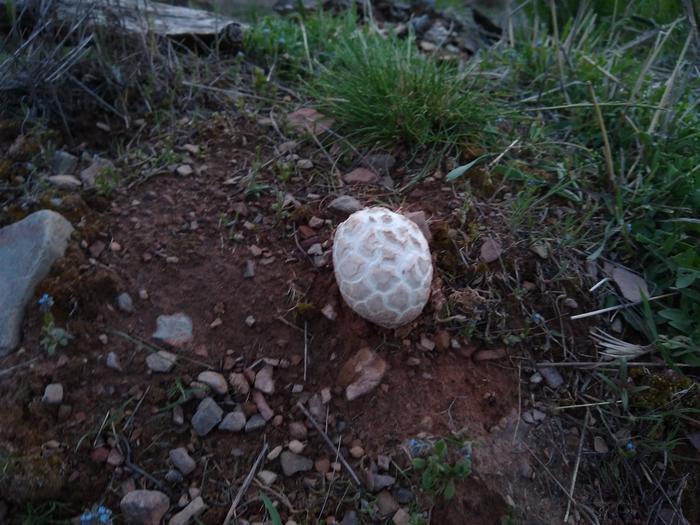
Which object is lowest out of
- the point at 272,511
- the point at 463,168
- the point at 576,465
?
the point at 576,465

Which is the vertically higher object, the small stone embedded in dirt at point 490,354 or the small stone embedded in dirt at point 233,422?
the small stone embedded in dirt at point 490,354

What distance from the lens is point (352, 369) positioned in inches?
69.2

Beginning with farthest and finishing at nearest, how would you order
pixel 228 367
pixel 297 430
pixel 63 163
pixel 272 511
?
pixel 63 163, pixel 228 367, pixel 297 430, pixel 272 511

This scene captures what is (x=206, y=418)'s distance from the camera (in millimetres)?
1697

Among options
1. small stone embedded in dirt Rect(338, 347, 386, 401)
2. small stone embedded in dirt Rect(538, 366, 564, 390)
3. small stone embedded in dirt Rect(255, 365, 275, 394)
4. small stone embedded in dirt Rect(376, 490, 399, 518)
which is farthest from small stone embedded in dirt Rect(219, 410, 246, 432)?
small stone embedded in dirt Rect(538, 366, 564, 390)

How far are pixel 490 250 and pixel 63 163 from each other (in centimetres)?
180

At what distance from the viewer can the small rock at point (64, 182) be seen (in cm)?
228

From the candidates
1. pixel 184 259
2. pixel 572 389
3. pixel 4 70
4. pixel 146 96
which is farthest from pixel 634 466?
pixel 4 70

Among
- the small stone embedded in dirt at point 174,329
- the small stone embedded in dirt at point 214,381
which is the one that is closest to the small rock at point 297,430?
the small stone embedded in dirt at point 214,381

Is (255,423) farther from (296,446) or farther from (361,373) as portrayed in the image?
(361,373)

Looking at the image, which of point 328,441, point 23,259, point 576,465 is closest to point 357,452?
point 328,441

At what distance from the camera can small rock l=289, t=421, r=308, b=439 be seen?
1705 millimetres

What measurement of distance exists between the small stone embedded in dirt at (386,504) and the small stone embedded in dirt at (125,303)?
3.34 ft

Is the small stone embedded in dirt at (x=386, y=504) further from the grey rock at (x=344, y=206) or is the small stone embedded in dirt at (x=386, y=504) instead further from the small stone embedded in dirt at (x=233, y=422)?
the grey rock at (x=344, y=206)
